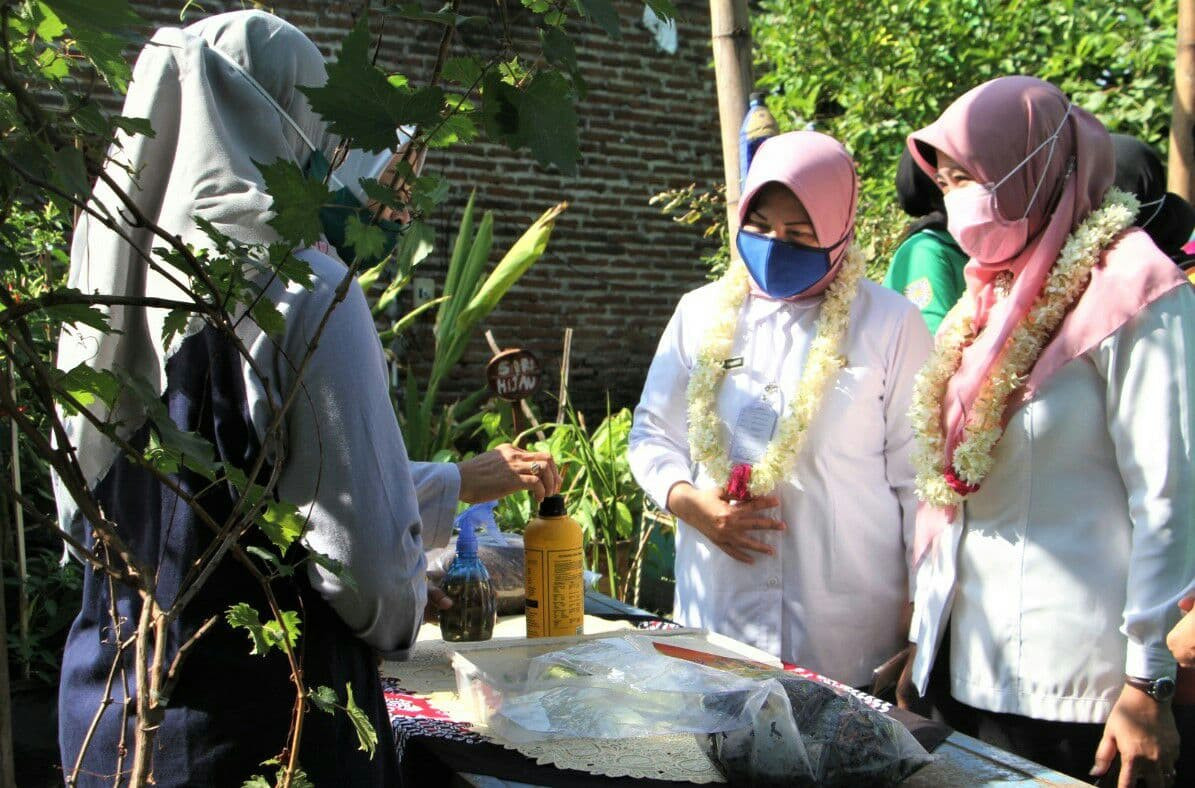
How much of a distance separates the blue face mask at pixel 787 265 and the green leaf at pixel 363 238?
1.87 m

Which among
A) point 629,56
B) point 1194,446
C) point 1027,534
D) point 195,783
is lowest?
point 195,783

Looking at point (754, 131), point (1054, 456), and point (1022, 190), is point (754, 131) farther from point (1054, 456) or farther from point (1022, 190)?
point (1054, 456)

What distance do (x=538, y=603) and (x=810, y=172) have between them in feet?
4.10

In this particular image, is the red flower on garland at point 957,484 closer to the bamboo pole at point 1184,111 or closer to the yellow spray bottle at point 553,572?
the yellow spray bottle at point 553,572

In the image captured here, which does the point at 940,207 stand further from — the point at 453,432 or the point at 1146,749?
the point at 453,432

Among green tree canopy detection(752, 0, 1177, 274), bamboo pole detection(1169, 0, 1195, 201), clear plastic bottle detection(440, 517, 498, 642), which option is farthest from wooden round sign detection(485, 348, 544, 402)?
green tree canopy detection(752, 0, 1177, 274)

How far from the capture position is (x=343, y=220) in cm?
136

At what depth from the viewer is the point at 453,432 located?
5.86 m

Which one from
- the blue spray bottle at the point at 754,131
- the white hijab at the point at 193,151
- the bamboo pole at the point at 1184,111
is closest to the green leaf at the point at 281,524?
the white hijab at the point at 193,151

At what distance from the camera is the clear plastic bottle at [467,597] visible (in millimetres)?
2281

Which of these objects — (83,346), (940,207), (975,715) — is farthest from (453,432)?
(83,346)

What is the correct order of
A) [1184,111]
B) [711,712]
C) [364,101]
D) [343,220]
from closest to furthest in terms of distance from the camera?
[364,101], [343,220], [711,712], [1184,111]

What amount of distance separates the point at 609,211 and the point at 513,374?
5653 millimetres

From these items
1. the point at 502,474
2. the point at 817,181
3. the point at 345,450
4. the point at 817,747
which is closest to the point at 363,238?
the point at 345,450
